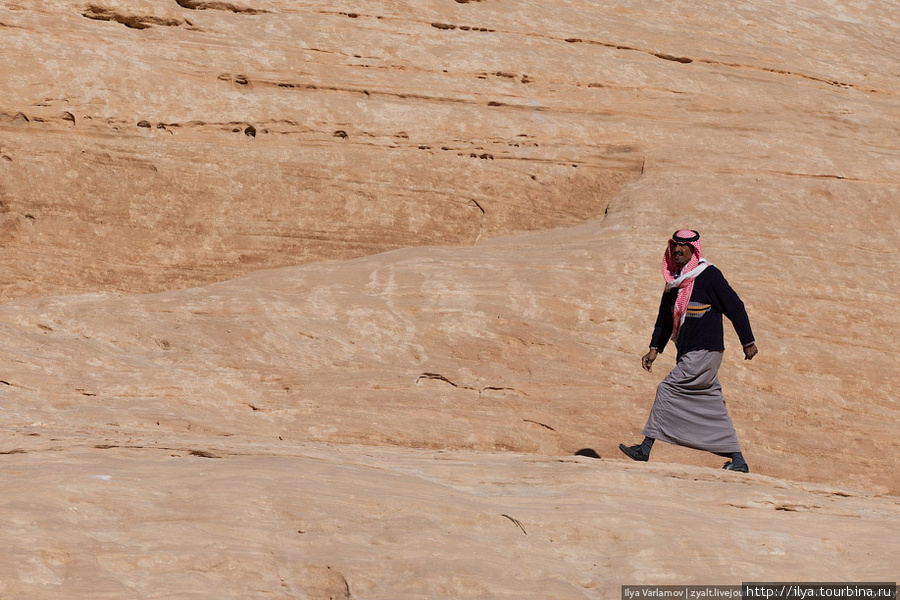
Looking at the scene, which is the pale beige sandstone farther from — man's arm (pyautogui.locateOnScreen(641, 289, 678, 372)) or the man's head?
the man's head

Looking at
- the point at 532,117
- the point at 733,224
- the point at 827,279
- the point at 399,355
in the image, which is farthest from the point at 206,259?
the point at 827,279

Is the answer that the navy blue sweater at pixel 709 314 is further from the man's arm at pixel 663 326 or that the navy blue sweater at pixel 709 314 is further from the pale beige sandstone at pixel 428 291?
the pale beige sandstone at pixel 428 291

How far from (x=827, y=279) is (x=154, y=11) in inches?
304

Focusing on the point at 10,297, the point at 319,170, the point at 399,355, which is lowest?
the point at 10,297

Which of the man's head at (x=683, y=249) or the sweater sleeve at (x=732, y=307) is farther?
the man's head at (x=683, y=249)

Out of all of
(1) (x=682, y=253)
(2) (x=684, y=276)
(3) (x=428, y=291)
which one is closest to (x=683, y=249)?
(1) (x=682, y=253)

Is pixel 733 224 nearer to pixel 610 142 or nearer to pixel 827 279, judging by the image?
pixel 827 279

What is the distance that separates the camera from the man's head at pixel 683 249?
26.6 ft

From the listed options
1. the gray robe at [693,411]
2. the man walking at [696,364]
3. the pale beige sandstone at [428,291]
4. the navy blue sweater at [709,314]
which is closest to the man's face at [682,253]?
the man walking at [696,364]

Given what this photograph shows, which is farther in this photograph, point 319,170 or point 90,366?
point 319,170

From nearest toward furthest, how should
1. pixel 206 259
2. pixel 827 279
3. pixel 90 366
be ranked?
pixel 90 366 < pixel 827 279 < pixel 206 259

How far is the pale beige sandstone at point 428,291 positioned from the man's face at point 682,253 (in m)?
1.37

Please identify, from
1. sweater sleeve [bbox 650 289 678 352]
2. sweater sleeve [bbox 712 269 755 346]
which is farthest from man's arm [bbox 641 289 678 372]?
sweater sleeve [bbox 712 269 755 346]

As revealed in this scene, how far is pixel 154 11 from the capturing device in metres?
11.9
